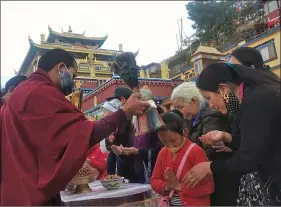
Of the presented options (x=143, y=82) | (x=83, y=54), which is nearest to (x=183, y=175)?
(x=143, y=82)

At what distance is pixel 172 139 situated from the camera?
2117mm

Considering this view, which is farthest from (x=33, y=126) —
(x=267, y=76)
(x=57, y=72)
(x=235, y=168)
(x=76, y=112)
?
(x=267, y=76)

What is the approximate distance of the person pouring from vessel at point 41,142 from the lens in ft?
4.74

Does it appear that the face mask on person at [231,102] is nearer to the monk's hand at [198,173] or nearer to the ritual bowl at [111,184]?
the monk's hand at [198,173]

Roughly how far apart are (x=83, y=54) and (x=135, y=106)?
2140 cm

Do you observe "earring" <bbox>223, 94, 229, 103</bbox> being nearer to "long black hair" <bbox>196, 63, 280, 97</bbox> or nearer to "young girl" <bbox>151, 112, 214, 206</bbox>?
"long black hair" <bbox>196, 63, 280, 97</bbox>

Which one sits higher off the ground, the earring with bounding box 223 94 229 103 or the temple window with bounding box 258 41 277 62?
the temple window with bounding box 258 41 277 62

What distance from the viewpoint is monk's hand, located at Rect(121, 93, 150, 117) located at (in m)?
1.72

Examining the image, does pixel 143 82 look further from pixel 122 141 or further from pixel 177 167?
pixel 177 167

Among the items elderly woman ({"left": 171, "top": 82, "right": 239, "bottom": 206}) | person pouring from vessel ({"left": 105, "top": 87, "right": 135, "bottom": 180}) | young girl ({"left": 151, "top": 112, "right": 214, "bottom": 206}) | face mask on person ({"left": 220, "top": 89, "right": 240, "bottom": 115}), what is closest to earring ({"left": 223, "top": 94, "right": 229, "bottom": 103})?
face mask on person ({"left": 220, "top": 89, "right": 240, "bottom": 115})

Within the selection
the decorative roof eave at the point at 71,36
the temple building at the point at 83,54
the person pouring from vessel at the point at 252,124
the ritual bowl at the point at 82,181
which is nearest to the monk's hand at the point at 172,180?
the person pouring from vessel at the point at 252,124

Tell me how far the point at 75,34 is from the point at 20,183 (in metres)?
27.4

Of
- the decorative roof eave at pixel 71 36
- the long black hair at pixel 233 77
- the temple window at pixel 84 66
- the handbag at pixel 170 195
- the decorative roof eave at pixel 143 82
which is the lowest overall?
the handbag at pixel 170 195

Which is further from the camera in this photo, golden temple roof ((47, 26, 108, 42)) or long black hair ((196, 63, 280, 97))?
golden temple roof ((47, 26, 108, 42))
